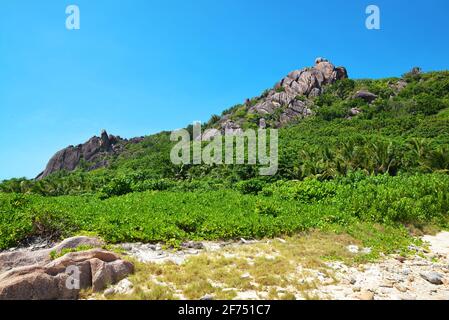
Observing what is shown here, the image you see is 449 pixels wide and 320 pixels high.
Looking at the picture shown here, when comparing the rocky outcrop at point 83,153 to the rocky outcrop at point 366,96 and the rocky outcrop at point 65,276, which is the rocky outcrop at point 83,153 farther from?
the rocky outcrop at point 65,276

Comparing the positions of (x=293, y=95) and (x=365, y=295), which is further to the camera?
(x=293, y=95)

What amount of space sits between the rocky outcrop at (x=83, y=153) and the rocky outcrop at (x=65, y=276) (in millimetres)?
75062

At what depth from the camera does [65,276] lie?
19.0ft

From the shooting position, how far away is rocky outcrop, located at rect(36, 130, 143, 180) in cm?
7895

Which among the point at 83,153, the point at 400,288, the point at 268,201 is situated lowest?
the point at 400,288

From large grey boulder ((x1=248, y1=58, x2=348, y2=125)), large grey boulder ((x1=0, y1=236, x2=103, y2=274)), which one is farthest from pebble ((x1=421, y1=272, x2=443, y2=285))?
large grey boulder ((x1=248, y1=58, x2=348, y2=125))

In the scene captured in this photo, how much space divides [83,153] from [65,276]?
8048 cm

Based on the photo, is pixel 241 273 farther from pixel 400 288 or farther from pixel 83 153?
pixel 83 153

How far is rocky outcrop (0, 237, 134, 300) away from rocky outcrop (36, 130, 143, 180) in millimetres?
75062

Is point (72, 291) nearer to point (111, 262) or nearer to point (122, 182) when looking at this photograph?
point (111, 262)

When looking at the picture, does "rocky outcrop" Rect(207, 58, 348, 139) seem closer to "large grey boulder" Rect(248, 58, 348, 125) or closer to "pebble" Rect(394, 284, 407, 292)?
"large grey boulder" Rect(248, 58, 348, 125)

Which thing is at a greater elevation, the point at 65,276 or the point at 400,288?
the point at 65,276

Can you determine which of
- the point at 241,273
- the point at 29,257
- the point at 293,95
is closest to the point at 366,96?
the point at 293,95
